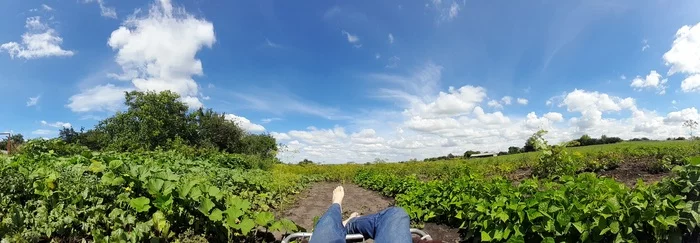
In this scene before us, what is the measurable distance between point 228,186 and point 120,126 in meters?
39.0

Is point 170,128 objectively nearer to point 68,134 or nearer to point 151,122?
point 151,122

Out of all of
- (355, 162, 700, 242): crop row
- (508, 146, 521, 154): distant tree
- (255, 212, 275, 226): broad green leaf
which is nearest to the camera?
(355, 162, 700, 242): crop row

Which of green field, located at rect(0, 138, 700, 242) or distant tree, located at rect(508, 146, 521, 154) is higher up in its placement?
distant tree, located at rect(508, 146, 521, 154)

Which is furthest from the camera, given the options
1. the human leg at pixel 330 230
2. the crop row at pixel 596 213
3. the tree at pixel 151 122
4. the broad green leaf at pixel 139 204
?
the tree at pixel 151 122

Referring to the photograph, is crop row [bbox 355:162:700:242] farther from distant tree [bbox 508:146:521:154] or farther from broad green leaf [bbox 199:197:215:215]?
distant tree [bbox 508:146:521:154]

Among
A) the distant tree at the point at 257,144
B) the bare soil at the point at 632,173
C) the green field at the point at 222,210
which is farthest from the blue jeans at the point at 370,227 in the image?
the distant tree at the point at 257,144

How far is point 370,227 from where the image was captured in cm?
314

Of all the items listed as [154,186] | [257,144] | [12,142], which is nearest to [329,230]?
[154,186]

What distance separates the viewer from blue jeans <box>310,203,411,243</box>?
273 centimetres

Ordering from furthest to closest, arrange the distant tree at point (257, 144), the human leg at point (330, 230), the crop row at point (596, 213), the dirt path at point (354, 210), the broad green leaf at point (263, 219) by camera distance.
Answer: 1. the distant tree at point (257, 144)
2. the dirt path at point (354, 210)
3. the broad green leaf at point (263, 219)
4. the crop row at point (596, 213)
5. the human leg at point (330, 230)

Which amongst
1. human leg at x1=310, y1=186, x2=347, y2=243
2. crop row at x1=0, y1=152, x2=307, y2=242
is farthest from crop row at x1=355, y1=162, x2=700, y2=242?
crop row at x1=0, y1=152, x2=307, y2=242

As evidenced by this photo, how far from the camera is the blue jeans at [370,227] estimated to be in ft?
8.95

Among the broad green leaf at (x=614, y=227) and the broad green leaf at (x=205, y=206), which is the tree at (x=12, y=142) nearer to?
the broad green leaf at (x=205, y=206)

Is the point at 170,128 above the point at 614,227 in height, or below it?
above
